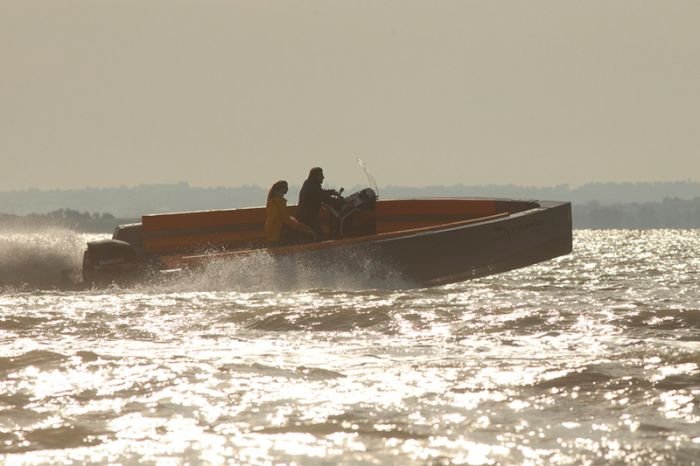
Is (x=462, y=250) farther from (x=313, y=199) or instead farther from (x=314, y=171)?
(x=314, y=171)

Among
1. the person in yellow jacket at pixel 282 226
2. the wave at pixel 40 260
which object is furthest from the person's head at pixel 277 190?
the wave at pixel 40 260

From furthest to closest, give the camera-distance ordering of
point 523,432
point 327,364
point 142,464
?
point 327,364 → point 523,432 → point 142,464

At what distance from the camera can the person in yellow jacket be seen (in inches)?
543

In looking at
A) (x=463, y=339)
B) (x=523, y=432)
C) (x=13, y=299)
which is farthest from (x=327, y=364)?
(x=13, y=299)

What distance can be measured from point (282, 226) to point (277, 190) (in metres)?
0.53

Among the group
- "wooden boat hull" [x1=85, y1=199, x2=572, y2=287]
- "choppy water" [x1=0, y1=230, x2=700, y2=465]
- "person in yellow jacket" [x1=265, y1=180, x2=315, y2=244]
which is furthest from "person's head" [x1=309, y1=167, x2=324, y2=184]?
"choppy water" [x1=0, y1=230, x2=700, y2=465]

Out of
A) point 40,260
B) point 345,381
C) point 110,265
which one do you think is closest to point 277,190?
point 110,265

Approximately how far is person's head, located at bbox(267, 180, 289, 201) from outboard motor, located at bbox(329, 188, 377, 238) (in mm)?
697

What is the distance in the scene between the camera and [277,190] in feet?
45.0

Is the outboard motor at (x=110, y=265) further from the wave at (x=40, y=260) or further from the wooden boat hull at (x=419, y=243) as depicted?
the wave at (x=40, y=260)

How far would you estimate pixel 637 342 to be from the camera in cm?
823

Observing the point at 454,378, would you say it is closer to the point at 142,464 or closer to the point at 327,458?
the point at 327,458

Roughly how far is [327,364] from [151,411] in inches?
72.3

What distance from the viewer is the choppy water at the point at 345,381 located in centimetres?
473
